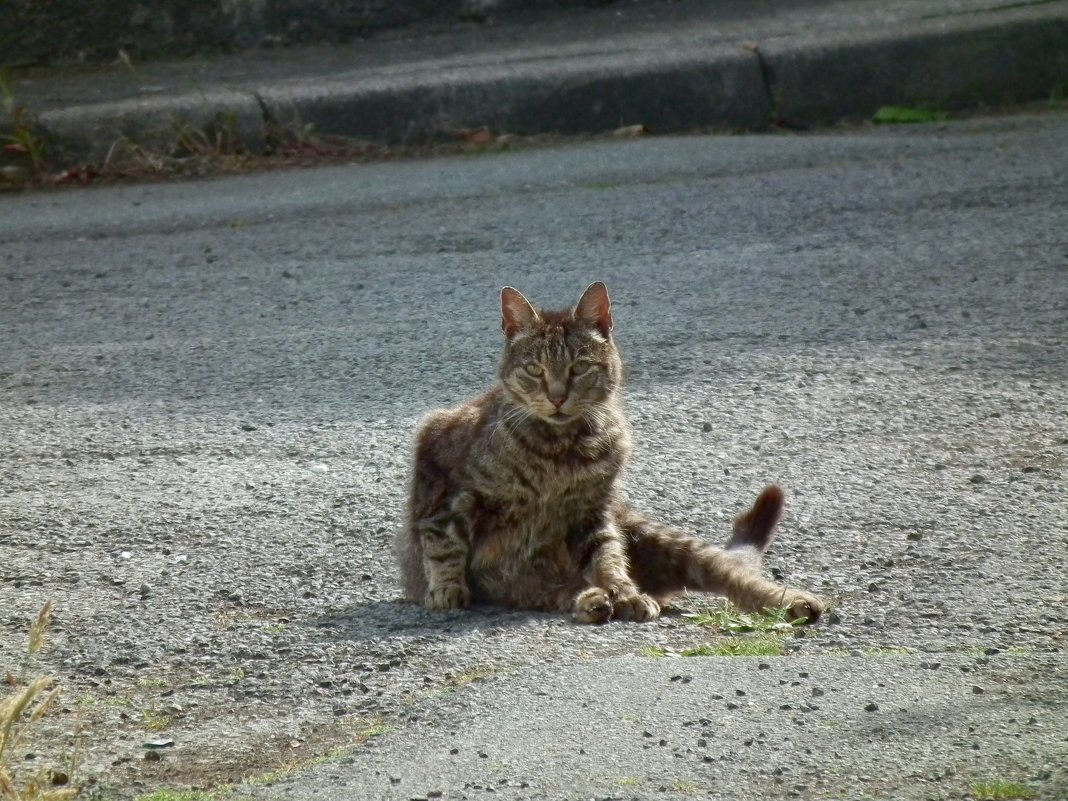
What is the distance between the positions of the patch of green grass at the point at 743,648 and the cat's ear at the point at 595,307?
1.32m

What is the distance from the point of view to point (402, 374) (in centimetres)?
652

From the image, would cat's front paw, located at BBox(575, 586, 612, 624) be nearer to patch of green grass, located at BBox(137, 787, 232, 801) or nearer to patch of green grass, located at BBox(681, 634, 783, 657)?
patch of green grass, located at BBox(681, 634, 783, 657)

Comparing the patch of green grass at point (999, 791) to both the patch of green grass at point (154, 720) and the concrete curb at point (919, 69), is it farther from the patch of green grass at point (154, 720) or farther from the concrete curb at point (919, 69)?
the concrete curb at point (919, 69)

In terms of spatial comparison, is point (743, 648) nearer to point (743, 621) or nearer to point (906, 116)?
point (743, 621)

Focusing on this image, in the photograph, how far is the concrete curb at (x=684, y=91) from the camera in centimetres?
1004

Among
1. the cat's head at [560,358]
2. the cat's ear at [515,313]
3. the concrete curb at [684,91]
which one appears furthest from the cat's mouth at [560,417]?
the concrete curb at [684,91]

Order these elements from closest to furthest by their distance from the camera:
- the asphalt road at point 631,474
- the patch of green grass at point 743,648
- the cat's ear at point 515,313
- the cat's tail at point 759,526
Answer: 1. the asphalt road at point 631,474
2. the patch of green grass at point 743,648
3. the cat's tail at point 759,526
4. the cat's ear at point 515,313

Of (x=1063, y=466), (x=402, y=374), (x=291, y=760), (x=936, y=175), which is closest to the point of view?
(x=291, y=760)

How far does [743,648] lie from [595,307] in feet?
4.76

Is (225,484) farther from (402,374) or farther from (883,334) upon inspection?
(883,334)

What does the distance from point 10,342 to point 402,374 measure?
198 cm

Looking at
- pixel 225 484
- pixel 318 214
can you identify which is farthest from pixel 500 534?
pixel 318 214

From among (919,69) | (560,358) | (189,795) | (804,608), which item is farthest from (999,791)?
(919,69)

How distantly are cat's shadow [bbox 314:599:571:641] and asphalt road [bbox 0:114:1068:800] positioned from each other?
0.02 meters
